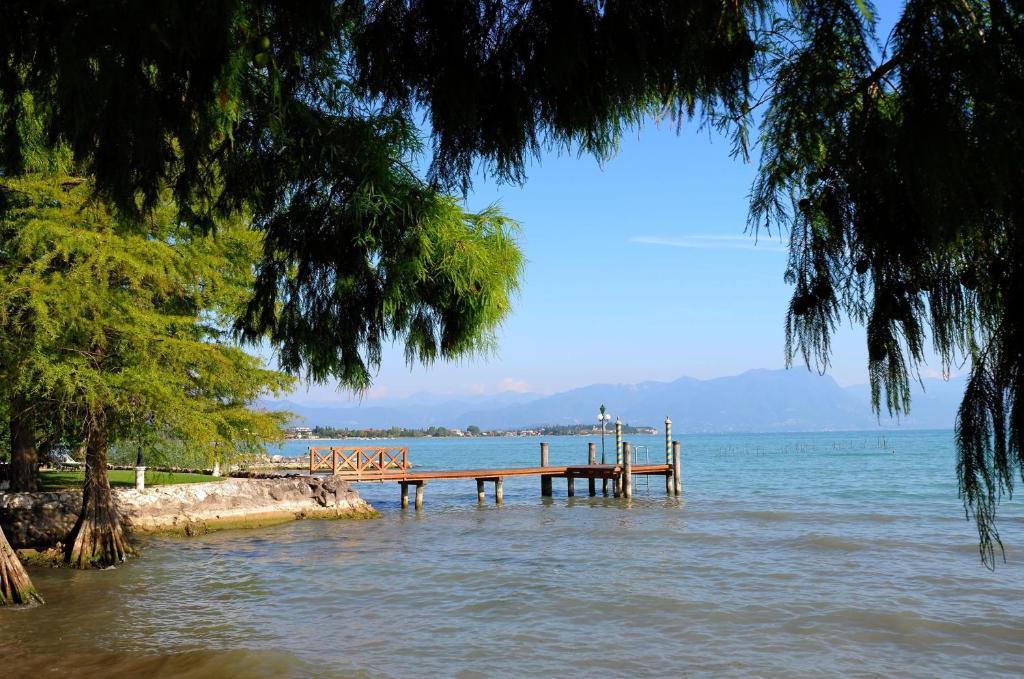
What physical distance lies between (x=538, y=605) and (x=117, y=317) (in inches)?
383

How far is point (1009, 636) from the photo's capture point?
12.6m

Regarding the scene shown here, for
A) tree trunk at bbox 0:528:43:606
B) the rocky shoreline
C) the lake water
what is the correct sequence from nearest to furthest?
the lake water
tree trunk at bbox 0:528:43:606
the rocky shoreline

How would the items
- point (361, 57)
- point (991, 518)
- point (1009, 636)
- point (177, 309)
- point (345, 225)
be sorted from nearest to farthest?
point (991, 518)
point (361, 57)
point (345, 225)
point (1009, 636)
point (177, 309)

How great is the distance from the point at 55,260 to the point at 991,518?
18.2 m

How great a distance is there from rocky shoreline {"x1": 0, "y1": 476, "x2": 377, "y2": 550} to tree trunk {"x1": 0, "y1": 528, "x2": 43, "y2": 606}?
7337 millimetres

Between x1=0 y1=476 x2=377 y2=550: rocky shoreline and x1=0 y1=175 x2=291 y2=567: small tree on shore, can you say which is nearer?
x1=0 y1=175 x2=291 y2=567: small tree on shore

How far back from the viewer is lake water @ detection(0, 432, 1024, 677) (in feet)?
36.4

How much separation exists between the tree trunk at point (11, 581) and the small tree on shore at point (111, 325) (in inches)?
142

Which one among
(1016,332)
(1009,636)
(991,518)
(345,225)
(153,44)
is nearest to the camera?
(1016,332)

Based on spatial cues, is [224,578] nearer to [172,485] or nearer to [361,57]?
[172,485]

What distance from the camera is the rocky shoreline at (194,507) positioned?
19.6m

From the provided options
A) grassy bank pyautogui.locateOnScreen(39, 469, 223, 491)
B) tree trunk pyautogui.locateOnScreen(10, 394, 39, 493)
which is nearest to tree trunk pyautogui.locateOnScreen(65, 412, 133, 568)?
tree trunk pyautogui.locateOnScreen(10, 394, 39, 493)

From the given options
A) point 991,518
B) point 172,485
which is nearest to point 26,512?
point 172,485

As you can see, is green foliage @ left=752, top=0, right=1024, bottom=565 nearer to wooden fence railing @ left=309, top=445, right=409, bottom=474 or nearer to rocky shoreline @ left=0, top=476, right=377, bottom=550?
rocky shoreline @ left=0, top=476, right=377, bottom=550
